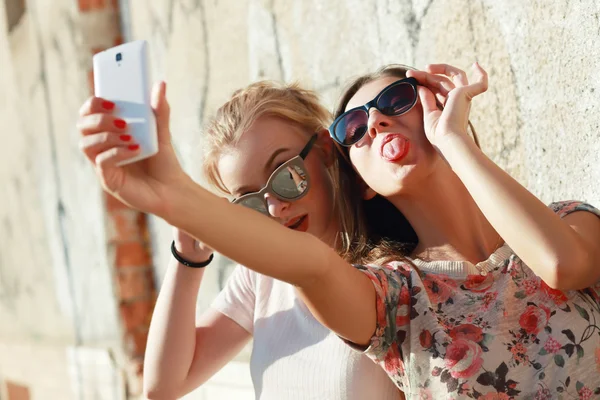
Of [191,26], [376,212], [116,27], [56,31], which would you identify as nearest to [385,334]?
[376,212]

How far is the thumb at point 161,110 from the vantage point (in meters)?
1.19

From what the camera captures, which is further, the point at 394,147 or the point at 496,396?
the point at 394,147

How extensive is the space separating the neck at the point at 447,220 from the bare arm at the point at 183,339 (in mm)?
473

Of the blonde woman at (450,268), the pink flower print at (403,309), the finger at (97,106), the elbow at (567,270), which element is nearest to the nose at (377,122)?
the blonde woman at (450,268)

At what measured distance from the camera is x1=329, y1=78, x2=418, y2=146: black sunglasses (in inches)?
68.9

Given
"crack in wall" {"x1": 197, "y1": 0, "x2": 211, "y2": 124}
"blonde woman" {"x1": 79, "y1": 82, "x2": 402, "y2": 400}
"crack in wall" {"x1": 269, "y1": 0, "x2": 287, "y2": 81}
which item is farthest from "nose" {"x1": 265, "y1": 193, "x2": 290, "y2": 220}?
"crack in wall" {"x1": 197, "y1": 0, "x2": 211, "y2": 124}

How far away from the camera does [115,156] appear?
1156 mm

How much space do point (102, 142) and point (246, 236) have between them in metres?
0.26

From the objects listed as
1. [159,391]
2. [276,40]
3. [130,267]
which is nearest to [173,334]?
[159,391]

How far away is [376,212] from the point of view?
197 centimetres

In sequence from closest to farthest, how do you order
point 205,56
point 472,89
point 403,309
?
point 403,309 → point 472,89 → point 205,56

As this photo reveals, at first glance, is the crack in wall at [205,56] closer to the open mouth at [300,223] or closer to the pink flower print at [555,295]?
the open mouth at [300,223]

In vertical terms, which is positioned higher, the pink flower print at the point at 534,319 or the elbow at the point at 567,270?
the elbow at the point at 567,270

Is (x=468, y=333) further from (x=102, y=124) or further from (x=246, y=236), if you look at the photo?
(x=102, y=124)
